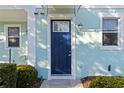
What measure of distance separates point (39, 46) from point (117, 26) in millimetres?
3414

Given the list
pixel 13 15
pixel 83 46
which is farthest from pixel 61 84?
pixel 13 15

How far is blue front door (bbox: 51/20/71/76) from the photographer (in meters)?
14.9

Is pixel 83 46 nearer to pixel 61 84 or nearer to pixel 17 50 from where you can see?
pixel 61 84

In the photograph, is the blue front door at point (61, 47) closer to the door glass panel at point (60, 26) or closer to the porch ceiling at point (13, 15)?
the door glass panel at point (60, 26)

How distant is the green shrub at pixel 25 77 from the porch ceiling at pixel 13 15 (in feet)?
11.3

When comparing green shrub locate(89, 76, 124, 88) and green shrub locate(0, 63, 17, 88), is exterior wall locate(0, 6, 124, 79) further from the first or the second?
green shrub locate(89, 76, 124, 88)

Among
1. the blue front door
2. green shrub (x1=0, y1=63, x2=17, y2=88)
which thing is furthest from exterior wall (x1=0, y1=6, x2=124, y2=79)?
green shrub (x1=0, y1=63, x2=17, y2=88)

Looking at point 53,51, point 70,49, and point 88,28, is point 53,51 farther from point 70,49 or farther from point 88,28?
point 88,28

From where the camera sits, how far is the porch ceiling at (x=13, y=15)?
15.2m

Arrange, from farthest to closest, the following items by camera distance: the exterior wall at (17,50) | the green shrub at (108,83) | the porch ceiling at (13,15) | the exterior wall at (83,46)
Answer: the exterior wall at (17,50) → the porch ceiling at (13,15) → the exterior wall at (83,46) → the green shrub at (108,83)

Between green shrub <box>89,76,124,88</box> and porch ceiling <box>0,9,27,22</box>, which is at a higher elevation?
porch ceiling <box>0,9,27,22</box>

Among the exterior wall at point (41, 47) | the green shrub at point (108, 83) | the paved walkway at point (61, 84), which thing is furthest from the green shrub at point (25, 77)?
the green shrub at point (108, 83)

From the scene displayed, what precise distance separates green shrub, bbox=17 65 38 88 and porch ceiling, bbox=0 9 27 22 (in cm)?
345
